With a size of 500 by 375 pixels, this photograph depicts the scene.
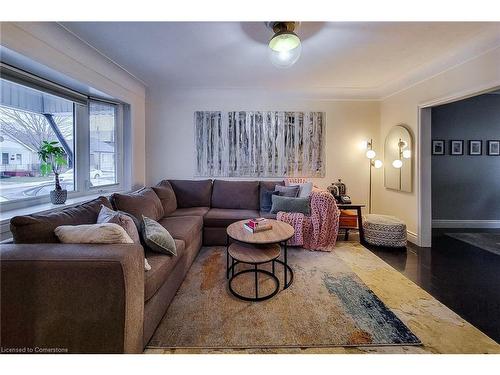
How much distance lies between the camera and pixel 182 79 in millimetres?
3428

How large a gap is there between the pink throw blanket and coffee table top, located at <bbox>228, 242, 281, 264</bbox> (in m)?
0.96

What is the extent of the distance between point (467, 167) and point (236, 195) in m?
4.13

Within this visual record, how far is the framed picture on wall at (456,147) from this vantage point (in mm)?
4016

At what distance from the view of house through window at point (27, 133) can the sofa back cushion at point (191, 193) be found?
1444mm

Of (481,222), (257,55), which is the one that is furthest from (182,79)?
(481,222)

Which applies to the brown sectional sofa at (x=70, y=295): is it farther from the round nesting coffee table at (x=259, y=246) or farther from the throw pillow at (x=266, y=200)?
the throw pillow at (x=266, y=200)

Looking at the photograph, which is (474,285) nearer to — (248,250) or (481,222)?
(248,250)

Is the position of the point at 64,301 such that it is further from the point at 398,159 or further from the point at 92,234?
the point at 398,159

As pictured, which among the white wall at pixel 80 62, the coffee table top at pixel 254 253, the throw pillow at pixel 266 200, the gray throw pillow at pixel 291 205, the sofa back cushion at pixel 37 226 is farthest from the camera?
the throw pillow at pixel 266 200

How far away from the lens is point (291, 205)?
3.21 meters

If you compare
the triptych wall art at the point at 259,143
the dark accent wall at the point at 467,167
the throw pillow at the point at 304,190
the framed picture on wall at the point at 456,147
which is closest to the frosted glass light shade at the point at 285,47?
the triptych wall art at the point at 259,143

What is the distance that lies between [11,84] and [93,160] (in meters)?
1.20

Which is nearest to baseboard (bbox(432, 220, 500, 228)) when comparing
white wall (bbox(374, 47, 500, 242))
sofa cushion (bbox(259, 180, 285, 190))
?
white wall (bbox(374, 47, 500, 242))

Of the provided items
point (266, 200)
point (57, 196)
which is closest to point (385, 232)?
point (266, 200)
